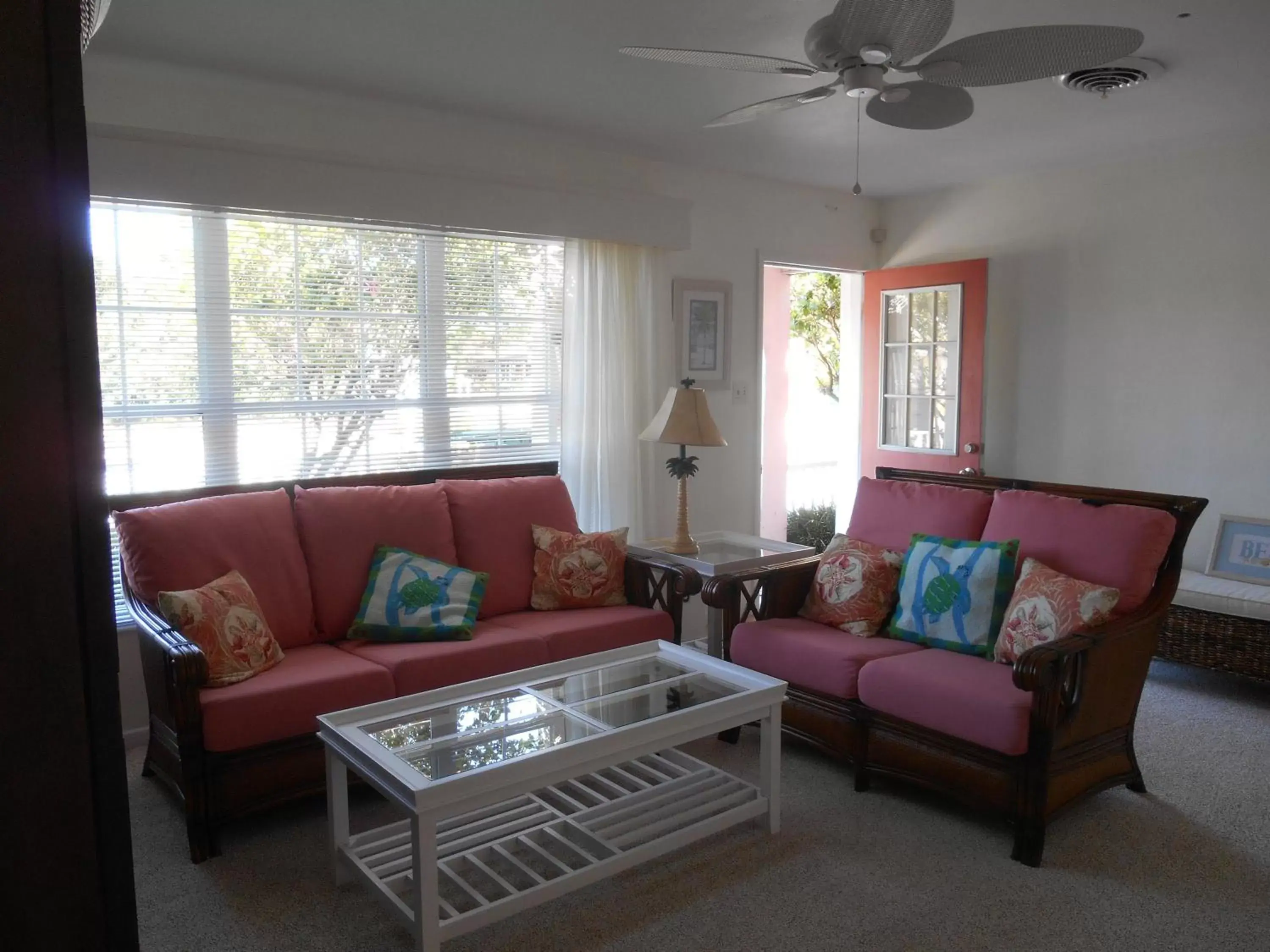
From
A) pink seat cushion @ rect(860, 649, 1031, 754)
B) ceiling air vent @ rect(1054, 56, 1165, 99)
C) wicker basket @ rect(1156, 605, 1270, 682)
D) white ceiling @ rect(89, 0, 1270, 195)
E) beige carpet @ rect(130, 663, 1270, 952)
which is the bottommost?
beige carpet @ rect(130, 663, 1270, 952)

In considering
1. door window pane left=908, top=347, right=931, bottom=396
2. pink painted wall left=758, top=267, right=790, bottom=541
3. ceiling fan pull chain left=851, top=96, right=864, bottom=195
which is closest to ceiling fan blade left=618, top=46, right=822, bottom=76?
ceiling fan pull chain left=851, top=96, right=864, bottom=195

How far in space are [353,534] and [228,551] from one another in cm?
44

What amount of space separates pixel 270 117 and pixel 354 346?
3.04ft

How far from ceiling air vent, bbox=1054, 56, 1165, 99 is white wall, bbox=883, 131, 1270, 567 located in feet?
4.21

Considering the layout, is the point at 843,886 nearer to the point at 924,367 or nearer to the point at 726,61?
the point at 726,61

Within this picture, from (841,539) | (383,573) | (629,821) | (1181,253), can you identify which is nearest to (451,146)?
(383,573)

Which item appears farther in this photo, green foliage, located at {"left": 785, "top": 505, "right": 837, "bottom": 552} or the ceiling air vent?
green foliage, located at {"left": 785, "top": 505, "right": 837, "bottom": 552}

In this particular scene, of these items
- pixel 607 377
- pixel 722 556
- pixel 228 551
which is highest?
pixel 607 377

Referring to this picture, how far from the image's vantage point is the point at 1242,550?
169 inches

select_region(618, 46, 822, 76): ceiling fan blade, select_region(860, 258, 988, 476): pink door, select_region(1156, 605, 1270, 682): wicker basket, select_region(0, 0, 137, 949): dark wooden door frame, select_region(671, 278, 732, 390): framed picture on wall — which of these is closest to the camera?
select_region(0, 0, 137, 949): dark wooden door frame

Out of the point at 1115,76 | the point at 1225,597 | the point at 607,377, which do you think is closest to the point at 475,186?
the point at 607,377

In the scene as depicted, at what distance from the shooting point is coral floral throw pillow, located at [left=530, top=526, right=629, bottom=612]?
362cm

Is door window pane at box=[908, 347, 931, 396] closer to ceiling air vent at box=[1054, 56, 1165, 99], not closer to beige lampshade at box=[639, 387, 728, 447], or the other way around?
beige lampshade at box=[639, 387, 728, 447]

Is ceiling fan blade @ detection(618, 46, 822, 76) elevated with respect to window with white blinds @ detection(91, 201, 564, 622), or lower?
elevated
